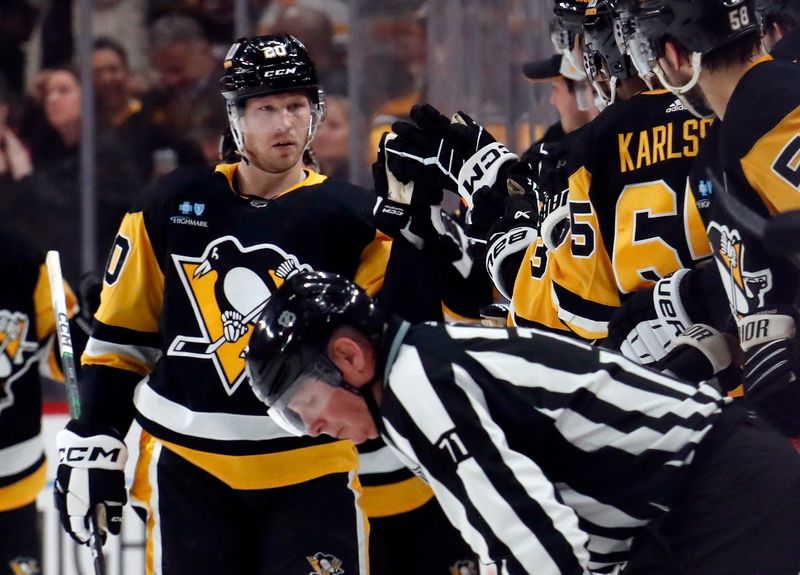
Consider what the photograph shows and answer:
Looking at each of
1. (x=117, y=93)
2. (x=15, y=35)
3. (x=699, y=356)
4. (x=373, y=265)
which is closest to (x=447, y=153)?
(x=373, y=265)

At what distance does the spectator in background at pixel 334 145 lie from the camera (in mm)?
5105

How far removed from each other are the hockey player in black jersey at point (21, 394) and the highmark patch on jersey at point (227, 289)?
3.57ft

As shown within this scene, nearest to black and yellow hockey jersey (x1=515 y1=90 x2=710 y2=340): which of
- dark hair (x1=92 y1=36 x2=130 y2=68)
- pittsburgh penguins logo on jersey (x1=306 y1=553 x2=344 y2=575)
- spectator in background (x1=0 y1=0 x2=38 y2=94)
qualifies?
pittsburgh penguins logo on jersey (x1=306 y1=553 x2=344 y2=575)

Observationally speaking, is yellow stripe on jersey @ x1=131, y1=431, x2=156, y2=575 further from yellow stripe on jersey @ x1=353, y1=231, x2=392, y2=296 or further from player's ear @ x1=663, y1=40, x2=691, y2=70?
player's ear @ x1=663, y1=40, x2=691, y2=70

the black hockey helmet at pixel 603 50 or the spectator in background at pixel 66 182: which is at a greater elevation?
the black hockey helmet at pixel 603 50

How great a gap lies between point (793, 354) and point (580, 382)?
0.43m

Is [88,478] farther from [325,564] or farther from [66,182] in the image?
[66,182]

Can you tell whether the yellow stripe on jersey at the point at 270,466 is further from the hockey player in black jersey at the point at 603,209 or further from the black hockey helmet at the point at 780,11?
the black hockey helmet at the point at 780,11

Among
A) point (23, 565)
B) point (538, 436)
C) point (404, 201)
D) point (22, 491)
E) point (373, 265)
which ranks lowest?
point (23, 565)

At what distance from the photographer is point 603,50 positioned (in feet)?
8.42

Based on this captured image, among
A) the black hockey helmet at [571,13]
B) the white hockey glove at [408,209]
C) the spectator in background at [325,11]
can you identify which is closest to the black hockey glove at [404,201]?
the white hockey glove at [408,209]

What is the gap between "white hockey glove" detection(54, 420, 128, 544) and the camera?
2.64 metres

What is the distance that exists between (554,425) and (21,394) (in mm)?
2099

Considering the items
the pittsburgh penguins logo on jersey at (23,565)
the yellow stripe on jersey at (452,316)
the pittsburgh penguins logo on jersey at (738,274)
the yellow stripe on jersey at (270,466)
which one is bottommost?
the pittsburgh penguins logo on jersey at (23,565)
